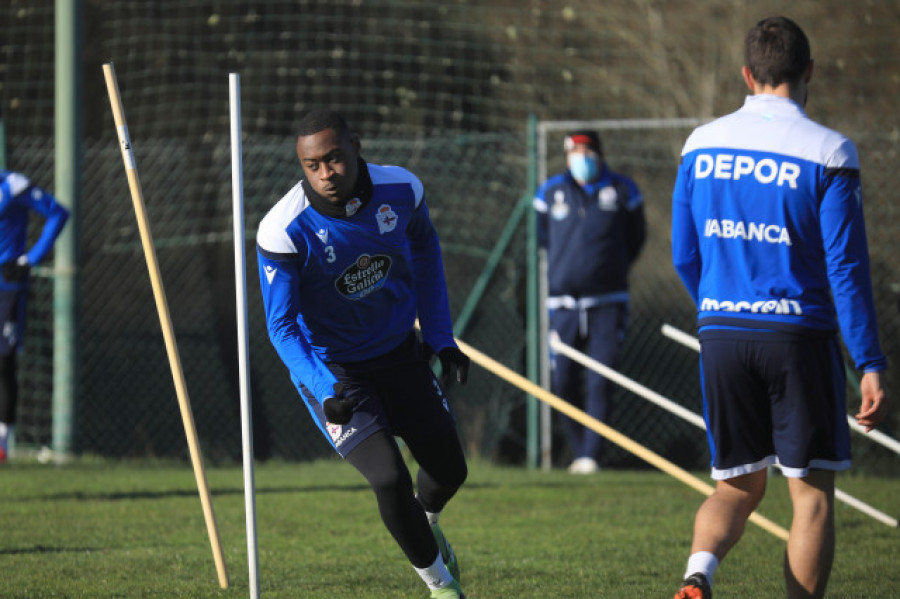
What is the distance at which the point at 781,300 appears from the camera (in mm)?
4039

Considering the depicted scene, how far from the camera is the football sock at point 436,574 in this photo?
4.73m

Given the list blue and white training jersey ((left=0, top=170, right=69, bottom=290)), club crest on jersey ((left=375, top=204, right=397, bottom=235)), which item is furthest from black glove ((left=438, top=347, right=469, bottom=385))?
blue and white training jersey ((left=0, top=170, right=69, bottom=290))

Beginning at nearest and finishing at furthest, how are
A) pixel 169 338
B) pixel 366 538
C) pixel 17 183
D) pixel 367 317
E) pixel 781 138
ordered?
pixel 781 138, pixel 367 317, pixel 169 338, pixel 366 538, pixel 17 183

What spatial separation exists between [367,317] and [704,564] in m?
1.59

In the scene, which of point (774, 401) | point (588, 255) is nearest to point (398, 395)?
point (774, 401)

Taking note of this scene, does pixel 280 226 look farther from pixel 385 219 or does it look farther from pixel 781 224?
pixel 781 224

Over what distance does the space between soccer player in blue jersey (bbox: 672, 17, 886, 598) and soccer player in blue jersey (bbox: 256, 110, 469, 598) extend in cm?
112

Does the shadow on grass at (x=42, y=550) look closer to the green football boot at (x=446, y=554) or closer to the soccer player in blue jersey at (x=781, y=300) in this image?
the green football boot at (x=446, y=554)

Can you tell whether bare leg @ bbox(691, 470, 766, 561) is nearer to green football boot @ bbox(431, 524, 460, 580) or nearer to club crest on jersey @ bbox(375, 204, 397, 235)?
green football boot @ bbox(431, 524, 460, 580)

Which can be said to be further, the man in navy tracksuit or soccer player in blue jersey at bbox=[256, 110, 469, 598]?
the man in navy tracksuit

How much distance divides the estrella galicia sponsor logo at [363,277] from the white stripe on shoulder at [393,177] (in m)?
0.28

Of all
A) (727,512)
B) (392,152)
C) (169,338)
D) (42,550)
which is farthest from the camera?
(392,152)

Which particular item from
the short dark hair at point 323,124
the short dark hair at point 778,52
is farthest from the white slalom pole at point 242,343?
the short dark hair at point 778,52

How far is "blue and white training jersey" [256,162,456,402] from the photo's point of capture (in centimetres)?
464
